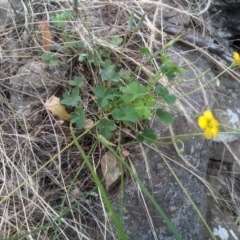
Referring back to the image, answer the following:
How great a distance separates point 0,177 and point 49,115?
25cm

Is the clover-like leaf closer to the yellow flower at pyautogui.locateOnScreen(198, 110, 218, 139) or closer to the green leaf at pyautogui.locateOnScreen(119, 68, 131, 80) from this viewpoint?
the green leaf at pyautogui.locateOnScreen(119, 68, 131, 80)

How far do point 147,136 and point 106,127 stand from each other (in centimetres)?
13

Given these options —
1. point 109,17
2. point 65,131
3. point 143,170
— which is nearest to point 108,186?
point 143,170

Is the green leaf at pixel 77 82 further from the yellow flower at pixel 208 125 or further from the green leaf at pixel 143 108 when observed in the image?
the yellow flower at pixel 208 125

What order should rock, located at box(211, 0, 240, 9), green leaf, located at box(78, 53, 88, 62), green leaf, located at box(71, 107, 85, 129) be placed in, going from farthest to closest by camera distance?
rock, located at box(211, 0, 240, 9)
green leaf, located at box(78, 53, 88, 62)
green leaf, located at box(71, 107, 85, 129)

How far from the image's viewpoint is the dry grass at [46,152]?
1.31 m

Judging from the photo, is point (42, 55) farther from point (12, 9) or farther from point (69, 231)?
point (69, 231)

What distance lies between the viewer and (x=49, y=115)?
1.45 meters

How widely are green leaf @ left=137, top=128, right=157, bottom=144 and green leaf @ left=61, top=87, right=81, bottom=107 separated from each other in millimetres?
226

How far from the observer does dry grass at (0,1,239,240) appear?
131cm

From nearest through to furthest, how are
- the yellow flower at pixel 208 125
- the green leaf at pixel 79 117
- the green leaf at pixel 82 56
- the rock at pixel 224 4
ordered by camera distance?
the yellow flower at pixel 208 125, the green leaf at pixel 79 117, the green leaf at pixel 82 56, the rock at pixel 224 4

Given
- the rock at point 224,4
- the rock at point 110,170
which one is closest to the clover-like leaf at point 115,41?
the rock at point 110,170

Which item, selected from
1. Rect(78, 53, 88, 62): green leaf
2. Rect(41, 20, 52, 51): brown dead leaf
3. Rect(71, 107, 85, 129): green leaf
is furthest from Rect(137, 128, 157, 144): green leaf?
Rect(41, 20, 52, 51): brown dead leaf

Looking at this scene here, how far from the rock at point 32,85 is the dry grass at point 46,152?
23 millimetres
